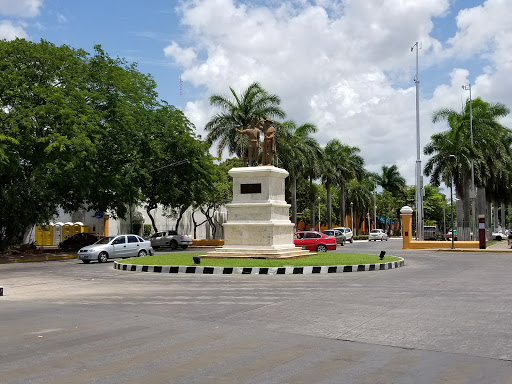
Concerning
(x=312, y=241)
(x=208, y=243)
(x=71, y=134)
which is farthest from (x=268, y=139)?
(x=208, y=243)

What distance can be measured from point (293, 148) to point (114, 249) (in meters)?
21.7

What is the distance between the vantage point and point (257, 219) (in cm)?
2316

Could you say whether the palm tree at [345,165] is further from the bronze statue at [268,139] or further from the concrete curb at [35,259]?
the bronze statue at [268,139]

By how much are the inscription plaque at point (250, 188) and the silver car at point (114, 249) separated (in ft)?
27.7

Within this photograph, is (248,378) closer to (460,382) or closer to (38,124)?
(460,382)

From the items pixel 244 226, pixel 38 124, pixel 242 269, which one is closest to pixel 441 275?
pixel 242 269

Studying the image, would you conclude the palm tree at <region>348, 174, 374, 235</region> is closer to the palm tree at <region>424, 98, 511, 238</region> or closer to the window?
the palm tree at <region>424, 98, 511, 238</region>

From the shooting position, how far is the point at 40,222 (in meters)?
32.7

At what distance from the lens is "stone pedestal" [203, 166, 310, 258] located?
2262cm

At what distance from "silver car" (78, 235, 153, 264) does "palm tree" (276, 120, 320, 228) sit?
17.9m

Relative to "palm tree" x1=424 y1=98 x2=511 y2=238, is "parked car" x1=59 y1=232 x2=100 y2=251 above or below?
below

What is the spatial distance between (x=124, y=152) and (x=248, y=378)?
31.1 metres

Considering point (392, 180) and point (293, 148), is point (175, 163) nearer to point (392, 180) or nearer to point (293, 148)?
point (293, 148)

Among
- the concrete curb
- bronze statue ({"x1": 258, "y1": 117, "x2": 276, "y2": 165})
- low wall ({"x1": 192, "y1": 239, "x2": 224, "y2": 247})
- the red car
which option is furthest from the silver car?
low wall ({"x1": 192, "y1": 239, "x2": 224, "y2": 247})
